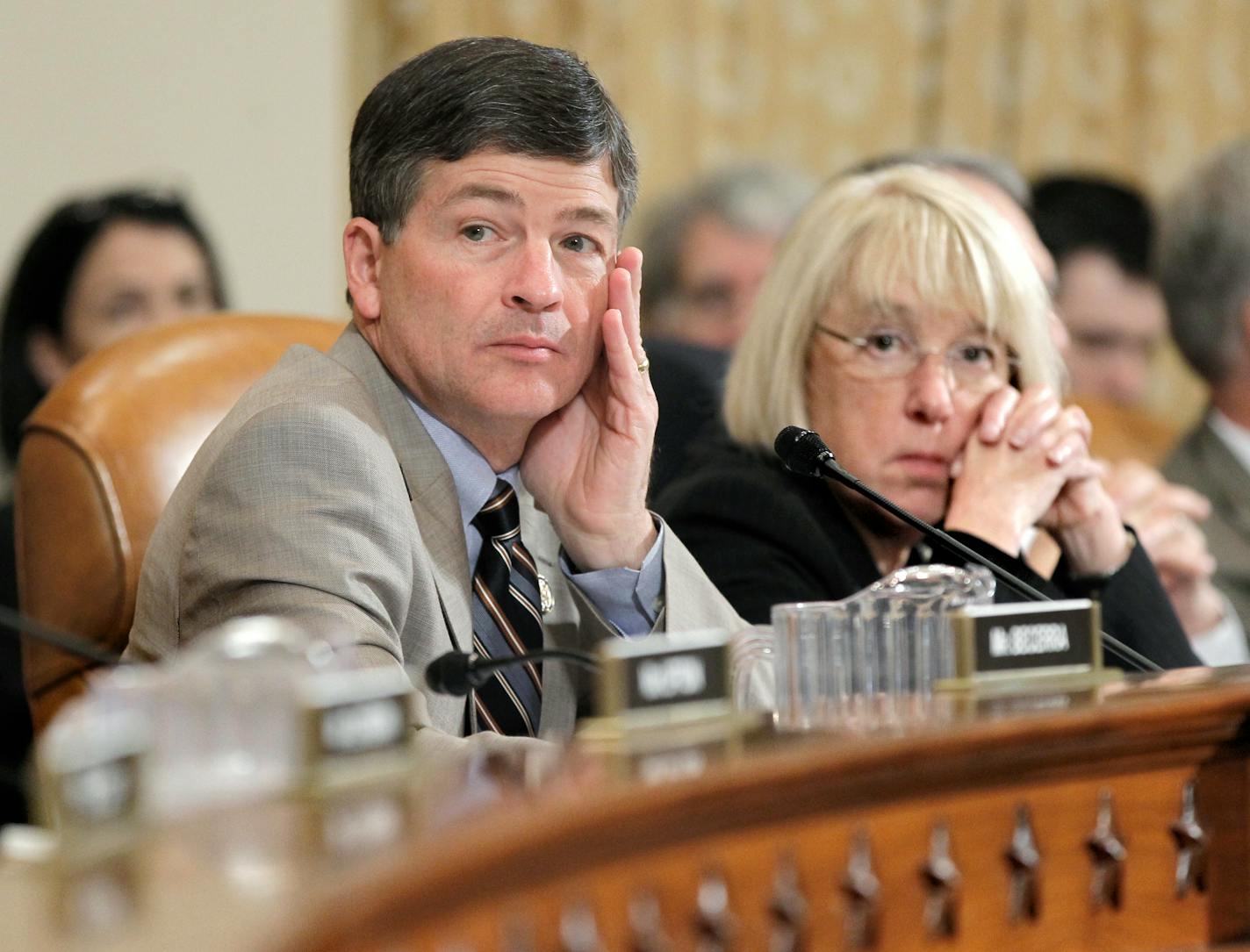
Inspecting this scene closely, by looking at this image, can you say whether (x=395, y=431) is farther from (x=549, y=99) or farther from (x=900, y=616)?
(x=900, y=616)

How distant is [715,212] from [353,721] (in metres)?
2.94

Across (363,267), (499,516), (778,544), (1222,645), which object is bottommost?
(1222,645)

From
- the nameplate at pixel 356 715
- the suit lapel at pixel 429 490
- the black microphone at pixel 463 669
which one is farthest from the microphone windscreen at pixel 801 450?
the nameplate at pixel 356 715

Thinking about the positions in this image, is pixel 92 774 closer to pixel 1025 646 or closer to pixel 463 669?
pixel 463 669

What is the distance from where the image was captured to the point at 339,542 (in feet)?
4.90

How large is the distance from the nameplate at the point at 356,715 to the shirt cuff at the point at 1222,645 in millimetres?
1875

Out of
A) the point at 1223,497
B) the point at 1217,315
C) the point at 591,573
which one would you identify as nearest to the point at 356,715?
the point at 591,573

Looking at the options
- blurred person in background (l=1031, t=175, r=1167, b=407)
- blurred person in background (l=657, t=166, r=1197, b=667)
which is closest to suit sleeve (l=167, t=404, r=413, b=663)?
blurred person in background (l=657, t=166, r=1197, b=667)

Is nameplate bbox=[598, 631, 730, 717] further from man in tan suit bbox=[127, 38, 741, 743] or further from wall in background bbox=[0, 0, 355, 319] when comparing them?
wall in background bbox=[0, 0, 355, 319]

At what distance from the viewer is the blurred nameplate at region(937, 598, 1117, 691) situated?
4.43 feet

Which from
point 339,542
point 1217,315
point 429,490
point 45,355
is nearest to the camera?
point 339,542

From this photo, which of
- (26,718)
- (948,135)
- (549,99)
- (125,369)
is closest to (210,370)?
(125,369)

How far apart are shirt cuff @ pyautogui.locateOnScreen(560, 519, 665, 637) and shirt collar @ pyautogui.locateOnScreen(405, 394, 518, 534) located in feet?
0.39

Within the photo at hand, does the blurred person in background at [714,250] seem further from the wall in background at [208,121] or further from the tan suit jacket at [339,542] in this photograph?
the tan suit jacket at [339,542]
